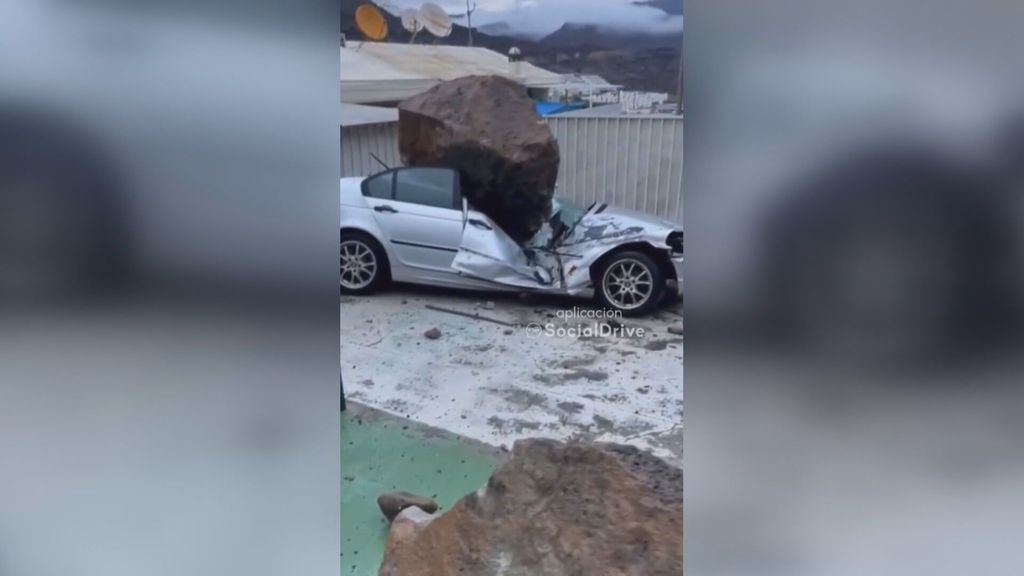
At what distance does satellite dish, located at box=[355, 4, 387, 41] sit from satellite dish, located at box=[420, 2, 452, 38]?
0.45 ft

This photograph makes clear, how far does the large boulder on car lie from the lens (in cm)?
285

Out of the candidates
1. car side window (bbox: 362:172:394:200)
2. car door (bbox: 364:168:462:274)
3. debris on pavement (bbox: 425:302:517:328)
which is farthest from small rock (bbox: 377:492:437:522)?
car side window (bbox: 362:172:394:200)

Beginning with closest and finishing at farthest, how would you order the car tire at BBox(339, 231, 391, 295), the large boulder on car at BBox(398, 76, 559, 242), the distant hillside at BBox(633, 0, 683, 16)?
the distant hillside at BBox(633, 0, 683, 16) < the large boulder on car at BBox(398, 76, 559, 242) < the car tire at BBox(339, 231, 391, 295)

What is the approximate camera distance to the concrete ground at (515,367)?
287 centimetres

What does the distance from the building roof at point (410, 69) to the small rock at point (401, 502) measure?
1.37m

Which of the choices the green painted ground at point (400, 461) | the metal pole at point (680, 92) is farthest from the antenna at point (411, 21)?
the green painted ground at point (400, 461)

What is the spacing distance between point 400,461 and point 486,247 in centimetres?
80

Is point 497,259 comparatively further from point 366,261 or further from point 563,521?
point 563,521

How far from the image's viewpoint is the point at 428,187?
2922 millimetres

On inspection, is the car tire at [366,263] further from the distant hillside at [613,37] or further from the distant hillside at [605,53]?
the distant hillside at [613,37]

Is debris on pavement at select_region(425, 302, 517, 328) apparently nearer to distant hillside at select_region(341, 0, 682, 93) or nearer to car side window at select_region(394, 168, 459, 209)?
car side window at select_region(394, 168, 459, 209)
